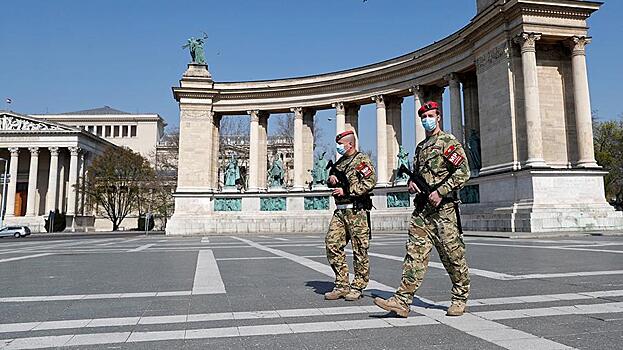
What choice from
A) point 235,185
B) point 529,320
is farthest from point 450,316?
point 235,185

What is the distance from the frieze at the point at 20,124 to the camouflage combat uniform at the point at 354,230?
81009mm

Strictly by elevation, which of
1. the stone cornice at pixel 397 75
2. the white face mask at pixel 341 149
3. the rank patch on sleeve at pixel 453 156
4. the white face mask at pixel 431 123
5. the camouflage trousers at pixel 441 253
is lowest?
the camouflage trousers at pixel 441 253

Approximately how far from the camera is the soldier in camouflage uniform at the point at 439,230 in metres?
4.86

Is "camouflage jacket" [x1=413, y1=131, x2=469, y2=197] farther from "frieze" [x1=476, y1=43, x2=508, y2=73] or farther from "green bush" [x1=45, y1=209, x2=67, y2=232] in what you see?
"green bush" [x1=45, y1=209, x2=67, y2=232]

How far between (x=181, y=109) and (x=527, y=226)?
27811mm

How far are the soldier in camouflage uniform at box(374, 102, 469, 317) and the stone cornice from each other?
22853 mm

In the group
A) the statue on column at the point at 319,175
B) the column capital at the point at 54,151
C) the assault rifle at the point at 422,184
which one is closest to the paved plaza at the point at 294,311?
the assault rifle at the point at 422,184

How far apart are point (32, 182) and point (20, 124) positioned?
A: 10219 mm

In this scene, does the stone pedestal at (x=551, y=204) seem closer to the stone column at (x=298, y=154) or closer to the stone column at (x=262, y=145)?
the stone column at (x=298, y=154)

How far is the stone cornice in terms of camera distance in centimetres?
2478

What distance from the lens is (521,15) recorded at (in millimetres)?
24141

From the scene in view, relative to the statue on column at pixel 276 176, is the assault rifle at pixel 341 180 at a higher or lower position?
lower

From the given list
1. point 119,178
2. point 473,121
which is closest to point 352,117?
point 473,121

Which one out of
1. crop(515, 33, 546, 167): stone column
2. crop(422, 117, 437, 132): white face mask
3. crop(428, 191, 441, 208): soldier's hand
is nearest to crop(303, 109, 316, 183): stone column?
crop(515, 33, 546, 167): stone column
